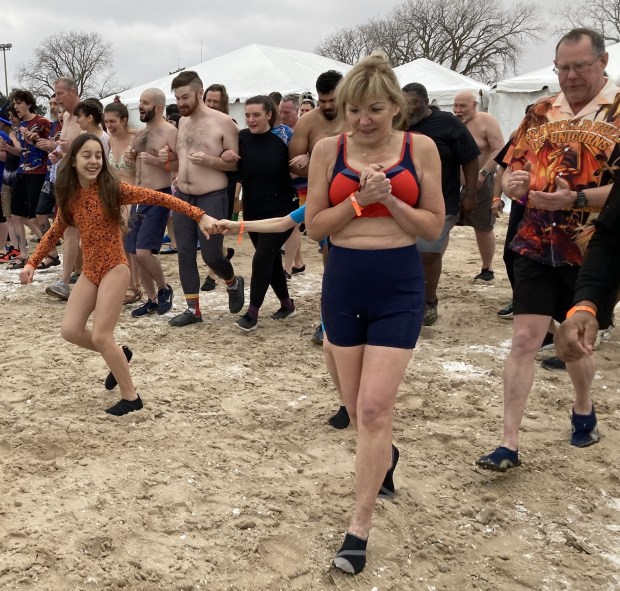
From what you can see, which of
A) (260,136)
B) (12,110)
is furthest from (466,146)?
(12,110)

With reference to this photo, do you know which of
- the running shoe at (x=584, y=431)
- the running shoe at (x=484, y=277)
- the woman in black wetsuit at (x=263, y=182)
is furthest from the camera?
the running shoe at (x=484, y=277)

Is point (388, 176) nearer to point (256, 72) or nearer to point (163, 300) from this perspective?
point (163, 300)

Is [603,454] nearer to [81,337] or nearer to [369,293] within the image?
[369,293]

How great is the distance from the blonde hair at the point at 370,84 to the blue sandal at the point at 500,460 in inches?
72.4

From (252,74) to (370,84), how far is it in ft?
51.9

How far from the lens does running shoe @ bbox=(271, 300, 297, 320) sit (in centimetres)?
631

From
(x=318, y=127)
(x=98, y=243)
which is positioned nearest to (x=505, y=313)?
(x=318, y=127)

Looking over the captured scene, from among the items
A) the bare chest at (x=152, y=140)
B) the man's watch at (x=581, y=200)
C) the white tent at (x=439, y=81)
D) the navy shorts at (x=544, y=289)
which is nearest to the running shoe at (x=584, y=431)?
the navy shorts at (x=544, y=289)

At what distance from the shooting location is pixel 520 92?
43.9 feet

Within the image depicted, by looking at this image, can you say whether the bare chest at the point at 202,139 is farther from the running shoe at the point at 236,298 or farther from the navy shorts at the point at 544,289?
the navy shorts at the point at 544,289

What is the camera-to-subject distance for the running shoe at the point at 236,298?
630cm

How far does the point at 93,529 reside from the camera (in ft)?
9.43

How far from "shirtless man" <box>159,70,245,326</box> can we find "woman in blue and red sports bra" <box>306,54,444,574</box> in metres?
3.32

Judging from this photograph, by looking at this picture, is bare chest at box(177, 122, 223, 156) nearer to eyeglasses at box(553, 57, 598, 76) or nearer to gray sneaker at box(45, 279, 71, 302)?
gray sneaker at box(45, 279, 71, 302)
